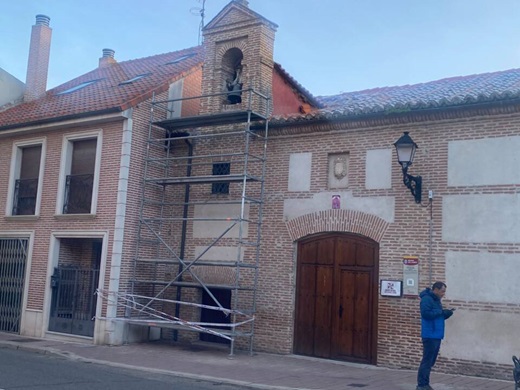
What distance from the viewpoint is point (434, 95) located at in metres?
14.1

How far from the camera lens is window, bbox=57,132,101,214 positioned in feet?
52.3

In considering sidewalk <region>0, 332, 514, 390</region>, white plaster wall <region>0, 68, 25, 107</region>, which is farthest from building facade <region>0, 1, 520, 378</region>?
white plaster wall <region>0, 68, 25, 107</region>

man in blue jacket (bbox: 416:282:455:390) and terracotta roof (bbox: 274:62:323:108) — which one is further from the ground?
terracotta roof (bbox: 274:62:323:108)

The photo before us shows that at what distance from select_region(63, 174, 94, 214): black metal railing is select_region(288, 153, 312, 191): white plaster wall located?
521 cm

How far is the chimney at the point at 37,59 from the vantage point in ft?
67.2

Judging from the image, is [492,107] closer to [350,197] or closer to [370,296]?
[350,197]

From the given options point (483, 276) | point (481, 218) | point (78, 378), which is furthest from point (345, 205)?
point (78, 378)

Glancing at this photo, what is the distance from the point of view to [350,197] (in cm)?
1323

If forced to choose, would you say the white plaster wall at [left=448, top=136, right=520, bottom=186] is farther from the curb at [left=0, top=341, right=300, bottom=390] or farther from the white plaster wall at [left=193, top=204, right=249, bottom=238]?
the curb at [left=0, top=341, right=300, bottom=390]

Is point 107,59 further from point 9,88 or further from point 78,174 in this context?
point 78,174

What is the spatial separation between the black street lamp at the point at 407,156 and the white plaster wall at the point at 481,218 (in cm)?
58

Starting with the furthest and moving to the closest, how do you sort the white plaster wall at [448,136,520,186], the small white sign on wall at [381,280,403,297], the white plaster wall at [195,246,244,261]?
the white plaster wall at [195,246,244,261] → the small white sign on wall at [381,280,403,297] → the white plaster wall at [448,136,520,186]

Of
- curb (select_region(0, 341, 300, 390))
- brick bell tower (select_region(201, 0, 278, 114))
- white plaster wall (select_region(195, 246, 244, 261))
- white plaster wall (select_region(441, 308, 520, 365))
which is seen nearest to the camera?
curb (select_region(0, 341, 300, 390))

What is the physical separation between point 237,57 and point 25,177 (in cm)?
685
